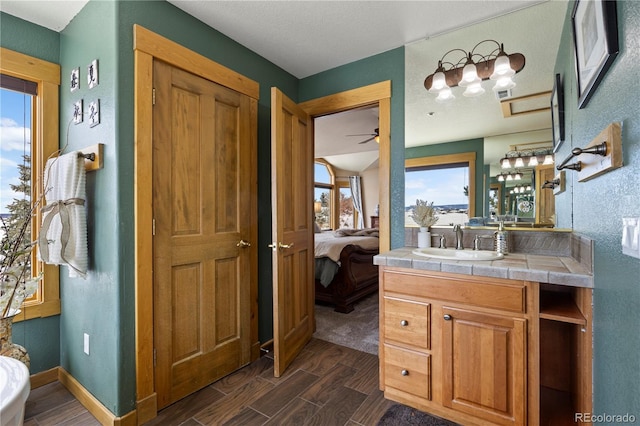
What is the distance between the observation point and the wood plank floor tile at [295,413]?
1703mm

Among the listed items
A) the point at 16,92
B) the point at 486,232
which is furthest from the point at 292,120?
the point at 16,92

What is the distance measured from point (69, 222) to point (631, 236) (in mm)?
2527

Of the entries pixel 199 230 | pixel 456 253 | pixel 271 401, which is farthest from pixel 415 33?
pixel 271 401

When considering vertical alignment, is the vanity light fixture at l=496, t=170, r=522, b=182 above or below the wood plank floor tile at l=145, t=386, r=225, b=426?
above

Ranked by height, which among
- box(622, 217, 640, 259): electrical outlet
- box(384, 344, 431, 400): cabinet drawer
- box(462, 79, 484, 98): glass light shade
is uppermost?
box(462, 79, 484, 98): glass light shade

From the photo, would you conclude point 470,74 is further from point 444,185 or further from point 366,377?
point 366,377

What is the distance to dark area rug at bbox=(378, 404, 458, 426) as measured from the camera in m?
1.67

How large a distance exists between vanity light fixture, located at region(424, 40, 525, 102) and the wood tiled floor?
2.18 meters

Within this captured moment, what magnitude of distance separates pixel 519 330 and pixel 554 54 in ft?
5.51

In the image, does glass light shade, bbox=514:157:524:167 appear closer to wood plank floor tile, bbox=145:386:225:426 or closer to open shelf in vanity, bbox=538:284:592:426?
open shelf in vanity, bbox=538:284:592:426

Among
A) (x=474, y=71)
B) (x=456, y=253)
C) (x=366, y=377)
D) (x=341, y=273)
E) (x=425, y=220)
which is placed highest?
(x=474, y=71)

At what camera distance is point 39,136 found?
2096 millimetres

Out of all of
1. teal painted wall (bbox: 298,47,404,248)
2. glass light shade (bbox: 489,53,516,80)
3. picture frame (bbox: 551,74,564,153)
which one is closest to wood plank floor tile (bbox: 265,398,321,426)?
teal painted wall (bbox: 298,47,404,248)

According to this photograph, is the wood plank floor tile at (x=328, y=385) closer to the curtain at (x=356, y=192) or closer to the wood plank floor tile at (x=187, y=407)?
the wood plank floor tile at (x=187, y=407)
